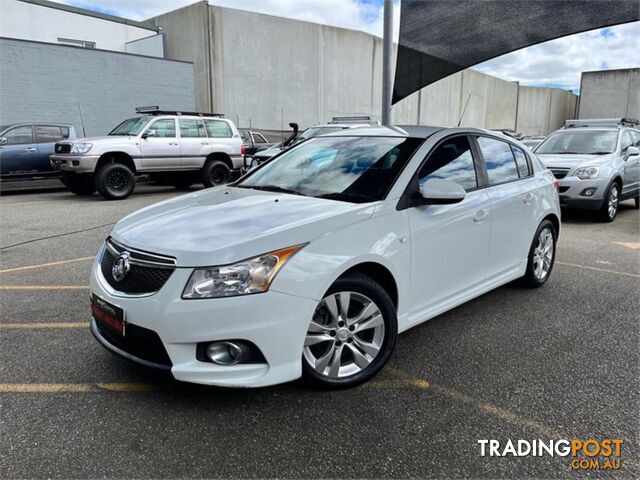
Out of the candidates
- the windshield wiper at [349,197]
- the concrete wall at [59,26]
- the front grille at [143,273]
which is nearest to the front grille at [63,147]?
the front grille at [143,273]

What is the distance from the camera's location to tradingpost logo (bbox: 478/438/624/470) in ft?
7.95

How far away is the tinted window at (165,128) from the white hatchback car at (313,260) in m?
8.62

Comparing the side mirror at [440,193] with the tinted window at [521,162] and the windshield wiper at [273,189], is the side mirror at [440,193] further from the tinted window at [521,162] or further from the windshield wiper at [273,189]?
the tinted window at [521,162]

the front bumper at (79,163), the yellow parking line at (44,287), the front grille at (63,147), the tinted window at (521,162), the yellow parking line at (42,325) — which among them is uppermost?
the tinted window at (521,162)

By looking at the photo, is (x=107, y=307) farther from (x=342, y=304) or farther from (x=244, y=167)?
(x=244, y=167)

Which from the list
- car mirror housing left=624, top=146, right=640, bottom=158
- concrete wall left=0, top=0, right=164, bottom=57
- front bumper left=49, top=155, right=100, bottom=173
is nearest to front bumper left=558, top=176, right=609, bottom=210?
car mirror housing left=624, top=146, right=640, bottom=158

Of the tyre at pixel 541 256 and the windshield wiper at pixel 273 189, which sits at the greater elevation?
the windshield wiper at pixel 273 189

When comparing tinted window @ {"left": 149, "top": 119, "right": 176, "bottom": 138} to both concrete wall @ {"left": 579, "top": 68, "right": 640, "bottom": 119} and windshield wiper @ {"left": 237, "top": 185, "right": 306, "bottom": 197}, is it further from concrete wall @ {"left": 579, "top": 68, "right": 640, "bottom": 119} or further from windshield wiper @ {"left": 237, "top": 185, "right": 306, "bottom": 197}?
concrete wall @ {"left": 579, "top": 68, "right": 640, "bottom": 119}

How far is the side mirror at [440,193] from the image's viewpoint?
3.29 meters

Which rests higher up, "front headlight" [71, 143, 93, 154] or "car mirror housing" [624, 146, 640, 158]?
"car mirror housing" [624, 146, 640, 158]

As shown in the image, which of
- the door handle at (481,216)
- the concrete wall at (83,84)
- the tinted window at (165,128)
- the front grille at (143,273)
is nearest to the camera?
the front grille at (143,273)

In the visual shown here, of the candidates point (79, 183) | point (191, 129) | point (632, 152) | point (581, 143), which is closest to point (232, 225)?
point (581, 143)

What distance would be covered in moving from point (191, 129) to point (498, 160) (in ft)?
31.9

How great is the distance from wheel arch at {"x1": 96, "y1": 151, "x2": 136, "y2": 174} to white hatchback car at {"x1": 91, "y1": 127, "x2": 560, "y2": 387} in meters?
8.32
